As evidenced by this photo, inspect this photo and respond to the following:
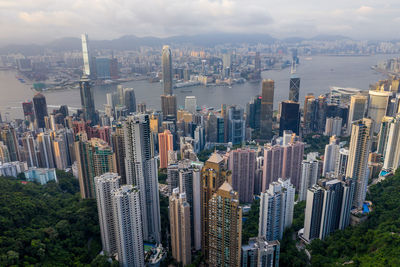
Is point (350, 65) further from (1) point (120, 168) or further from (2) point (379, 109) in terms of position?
(1) point (120, 168)

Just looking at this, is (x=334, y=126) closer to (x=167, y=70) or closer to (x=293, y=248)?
(x=293, y=248)

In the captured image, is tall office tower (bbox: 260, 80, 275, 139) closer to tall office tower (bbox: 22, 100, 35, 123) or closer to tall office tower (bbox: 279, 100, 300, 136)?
tall office tower (bbox: 279, 100, 300, 136)

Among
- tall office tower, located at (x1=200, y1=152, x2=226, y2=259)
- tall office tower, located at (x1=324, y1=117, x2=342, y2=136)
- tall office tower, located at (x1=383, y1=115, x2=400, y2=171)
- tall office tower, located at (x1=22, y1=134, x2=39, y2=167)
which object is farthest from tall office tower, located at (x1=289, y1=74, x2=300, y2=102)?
tall office tower, located at (x1=22, y1=134, x2=39, y2=167)

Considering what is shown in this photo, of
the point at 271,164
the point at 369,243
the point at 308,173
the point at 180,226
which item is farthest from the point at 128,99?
the point at 369,243

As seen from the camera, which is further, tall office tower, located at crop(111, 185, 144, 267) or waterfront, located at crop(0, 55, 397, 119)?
waterfront, located at crop(0, 55, 397, 119)

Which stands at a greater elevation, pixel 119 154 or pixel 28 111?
pixel 119 154

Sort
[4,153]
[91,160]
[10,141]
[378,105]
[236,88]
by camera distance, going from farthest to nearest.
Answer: [236,88]
[378,105]
[10,141]
[4,153]
[91,160]
